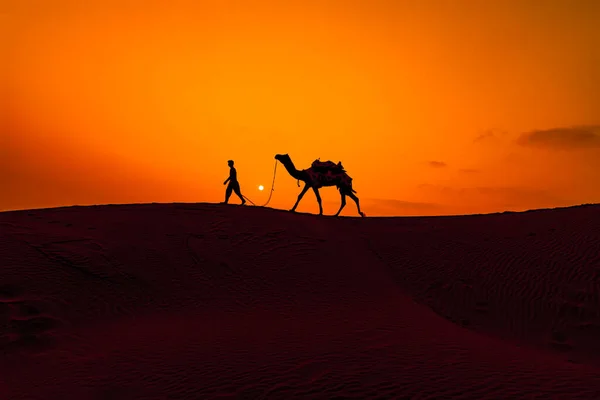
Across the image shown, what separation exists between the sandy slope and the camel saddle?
1763mm

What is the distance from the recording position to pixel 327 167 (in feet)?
63.2

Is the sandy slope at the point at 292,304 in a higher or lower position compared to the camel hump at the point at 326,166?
lower

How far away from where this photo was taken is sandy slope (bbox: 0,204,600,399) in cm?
759

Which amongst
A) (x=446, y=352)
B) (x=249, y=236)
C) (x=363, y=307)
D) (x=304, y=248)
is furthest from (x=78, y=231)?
(x=446, y=352)

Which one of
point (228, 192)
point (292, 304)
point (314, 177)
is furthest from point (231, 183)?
point (292, 304)

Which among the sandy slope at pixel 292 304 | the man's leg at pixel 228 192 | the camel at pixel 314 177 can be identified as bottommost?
the sandy slope at pixel 292 304

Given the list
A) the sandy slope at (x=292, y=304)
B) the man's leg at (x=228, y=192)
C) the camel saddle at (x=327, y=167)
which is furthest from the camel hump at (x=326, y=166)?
the man's leg at (x=228, y=192)

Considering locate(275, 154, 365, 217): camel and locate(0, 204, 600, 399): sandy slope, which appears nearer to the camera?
locate(0, 204, 600, 399): sandy slope

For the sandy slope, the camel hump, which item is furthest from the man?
the camel hump

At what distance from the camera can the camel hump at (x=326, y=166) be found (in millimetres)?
19078

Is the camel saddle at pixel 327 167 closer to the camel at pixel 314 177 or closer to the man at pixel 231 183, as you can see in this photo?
the camel at pixel 314 177

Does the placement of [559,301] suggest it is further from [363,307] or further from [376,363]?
[376,363]

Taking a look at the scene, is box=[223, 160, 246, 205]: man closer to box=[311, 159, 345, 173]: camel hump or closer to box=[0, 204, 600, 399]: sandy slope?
box=[0, 204, 600, 399]: sandy slope

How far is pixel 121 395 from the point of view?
7.41 meters
